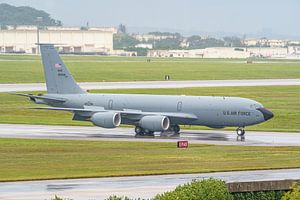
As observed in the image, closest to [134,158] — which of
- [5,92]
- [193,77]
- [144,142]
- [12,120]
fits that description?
[144,142]

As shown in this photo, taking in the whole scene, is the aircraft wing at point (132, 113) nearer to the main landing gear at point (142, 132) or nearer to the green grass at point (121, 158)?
the main landing gear at point (142, 132)

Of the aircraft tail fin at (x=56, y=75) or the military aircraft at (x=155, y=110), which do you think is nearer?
the military aircraft at (x=155, y=110)

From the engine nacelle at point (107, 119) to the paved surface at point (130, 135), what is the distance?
858mm

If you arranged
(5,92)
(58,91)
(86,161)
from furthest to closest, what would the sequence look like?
(5,92), (58,91), (86,161)

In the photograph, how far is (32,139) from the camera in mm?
65500

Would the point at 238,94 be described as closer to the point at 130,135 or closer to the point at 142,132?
the point at 130,135

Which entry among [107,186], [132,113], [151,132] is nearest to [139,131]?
[151,132]

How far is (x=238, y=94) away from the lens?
11256 cm

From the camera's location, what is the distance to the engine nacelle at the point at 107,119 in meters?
70.7

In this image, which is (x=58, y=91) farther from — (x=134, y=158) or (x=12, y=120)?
(x=134, y=158)

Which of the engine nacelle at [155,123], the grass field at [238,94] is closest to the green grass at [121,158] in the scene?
the engine nacelle at [155,123]

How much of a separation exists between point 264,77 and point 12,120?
83.8 metres

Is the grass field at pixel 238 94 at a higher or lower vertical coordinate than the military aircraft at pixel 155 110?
lower

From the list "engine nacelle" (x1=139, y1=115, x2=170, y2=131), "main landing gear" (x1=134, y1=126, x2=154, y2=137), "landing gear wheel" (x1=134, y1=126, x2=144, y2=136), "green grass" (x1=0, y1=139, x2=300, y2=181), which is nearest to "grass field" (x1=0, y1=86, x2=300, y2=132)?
"main landing gear" (x1=134, y1=126, x2=154, y2=137)
